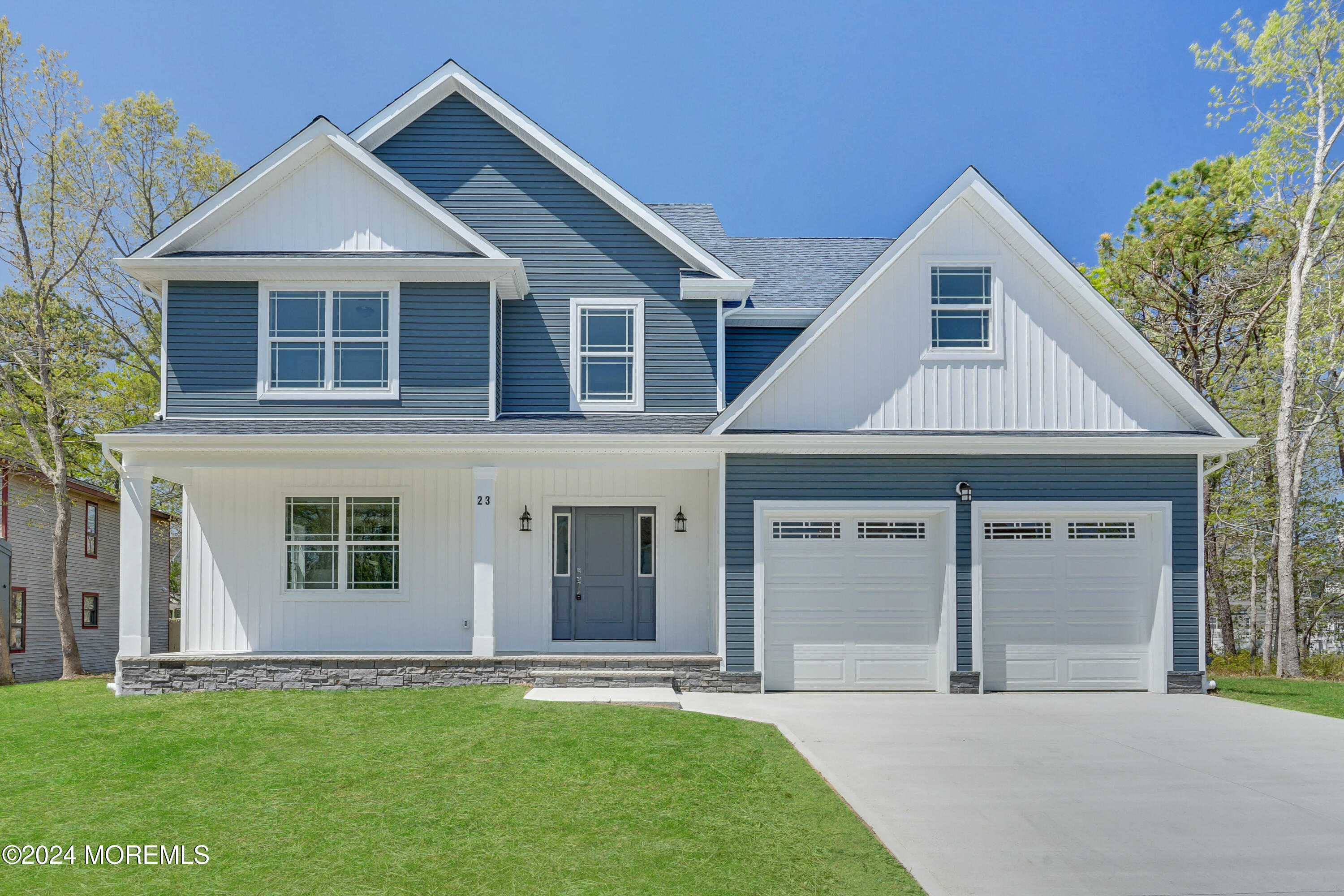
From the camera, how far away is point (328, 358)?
12.1m

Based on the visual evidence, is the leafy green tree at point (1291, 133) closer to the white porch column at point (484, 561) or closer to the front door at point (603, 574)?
the front door at point (603, 574)

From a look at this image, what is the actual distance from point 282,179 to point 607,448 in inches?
225

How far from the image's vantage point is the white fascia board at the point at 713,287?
493 inches

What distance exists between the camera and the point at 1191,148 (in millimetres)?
18500

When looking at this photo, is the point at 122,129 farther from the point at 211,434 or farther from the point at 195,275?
the point at 211,434

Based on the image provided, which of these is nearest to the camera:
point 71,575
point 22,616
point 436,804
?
point 436,804

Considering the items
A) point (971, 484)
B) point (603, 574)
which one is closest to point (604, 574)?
point (603, 574)

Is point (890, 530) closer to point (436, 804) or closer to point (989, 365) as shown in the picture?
point (989, 365)

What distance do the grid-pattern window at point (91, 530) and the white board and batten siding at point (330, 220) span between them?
15.8 m

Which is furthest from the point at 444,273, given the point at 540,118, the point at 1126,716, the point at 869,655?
the point at 1126,716

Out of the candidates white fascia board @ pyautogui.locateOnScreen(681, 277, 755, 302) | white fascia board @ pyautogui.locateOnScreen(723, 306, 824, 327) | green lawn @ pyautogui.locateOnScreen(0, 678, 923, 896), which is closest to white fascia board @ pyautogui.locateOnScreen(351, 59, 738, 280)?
white fascia board @ pyautogui.locateOnScreen(681, 277, 755, 302)

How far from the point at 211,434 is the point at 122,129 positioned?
11.2 meters

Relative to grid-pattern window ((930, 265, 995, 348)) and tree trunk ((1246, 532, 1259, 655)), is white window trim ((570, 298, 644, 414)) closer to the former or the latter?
grid-pattern window ((930, 265, 995, 348))
